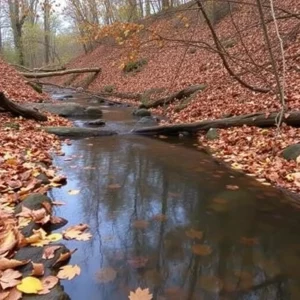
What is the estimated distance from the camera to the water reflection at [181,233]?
3051 millimetres

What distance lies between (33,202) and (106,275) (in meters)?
1.47

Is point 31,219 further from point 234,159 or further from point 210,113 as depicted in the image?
point 210,113

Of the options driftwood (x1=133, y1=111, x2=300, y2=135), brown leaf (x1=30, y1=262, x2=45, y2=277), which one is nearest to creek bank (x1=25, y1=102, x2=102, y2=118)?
driftwood (x1=133, y1=111, x2=300, y2=135)

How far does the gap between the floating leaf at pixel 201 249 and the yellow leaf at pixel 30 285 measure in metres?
1.52

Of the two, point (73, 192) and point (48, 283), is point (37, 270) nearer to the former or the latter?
point (48, 283)

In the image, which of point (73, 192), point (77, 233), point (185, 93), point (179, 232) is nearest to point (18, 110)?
point (73, 192)

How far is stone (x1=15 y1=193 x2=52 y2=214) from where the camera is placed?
4103 millimetres

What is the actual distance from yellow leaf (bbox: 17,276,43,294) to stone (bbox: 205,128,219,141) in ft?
21.0

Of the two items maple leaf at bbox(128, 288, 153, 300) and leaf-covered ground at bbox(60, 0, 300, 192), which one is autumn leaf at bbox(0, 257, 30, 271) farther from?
leaf-covered ground at bbox(60, 0, 300, 192)

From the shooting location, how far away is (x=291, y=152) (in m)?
6.23

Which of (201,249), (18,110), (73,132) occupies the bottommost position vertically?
(201,249)

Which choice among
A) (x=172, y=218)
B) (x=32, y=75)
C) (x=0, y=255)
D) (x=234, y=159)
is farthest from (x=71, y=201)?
(x=32, y=75)

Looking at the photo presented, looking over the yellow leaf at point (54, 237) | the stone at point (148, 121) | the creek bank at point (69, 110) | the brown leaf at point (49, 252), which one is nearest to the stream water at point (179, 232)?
the yellow leaf at point (54, 237)

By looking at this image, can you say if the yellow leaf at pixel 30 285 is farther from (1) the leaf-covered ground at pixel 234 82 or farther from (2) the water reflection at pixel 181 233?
(1) the leaf-covered ground at pixel 234 82
